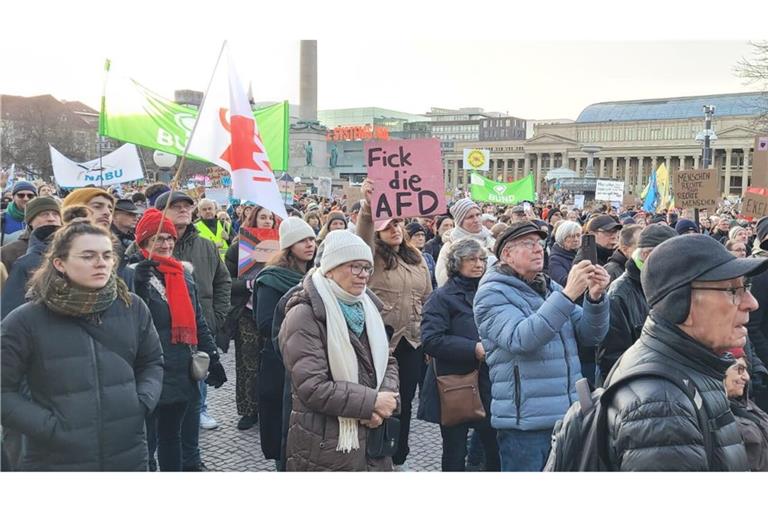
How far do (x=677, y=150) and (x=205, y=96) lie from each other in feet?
298

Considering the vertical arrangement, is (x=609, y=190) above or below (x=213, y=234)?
above

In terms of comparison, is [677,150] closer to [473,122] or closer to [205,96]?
[473,122]

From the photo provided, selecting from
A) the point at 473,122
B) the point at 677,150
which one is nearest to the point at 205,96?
the point at 677,150

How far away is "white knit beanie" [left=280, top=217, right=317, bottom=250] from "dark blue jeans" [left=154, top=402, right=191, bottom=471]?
4.22ft

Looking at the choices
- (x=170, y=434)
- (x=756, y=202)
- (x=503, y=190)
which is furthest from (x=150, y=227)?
(x=503, y=190)

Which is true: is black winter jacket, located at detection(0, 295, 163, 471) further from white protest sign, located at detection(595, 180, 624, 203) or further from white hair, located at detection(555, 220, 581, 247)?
white protest sign, located at detection(595, 180, 624, 203)

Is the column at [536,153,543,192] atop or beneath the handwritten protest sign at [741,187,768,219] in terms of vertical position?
atop

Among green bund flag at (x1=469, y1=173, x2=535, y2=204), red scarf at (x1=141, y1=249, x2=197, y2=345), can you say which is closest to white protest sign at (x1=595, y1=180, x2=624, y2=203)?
green bund flag at (x1=469, y1=173, x2=535, y2=204)

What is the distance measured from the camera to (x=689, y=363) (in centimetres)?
196

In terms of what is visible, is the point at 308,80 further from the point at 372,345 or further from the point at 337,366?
the point at 337,366

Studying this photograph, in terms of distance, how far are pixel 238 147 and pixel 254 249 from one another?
1629 mm

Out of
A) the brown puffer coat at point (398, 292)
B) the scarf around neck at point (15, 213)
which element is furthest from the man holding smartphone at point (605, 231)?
the scarf around neck at point (15, 213)

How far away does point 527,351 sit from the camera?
11.4 feet

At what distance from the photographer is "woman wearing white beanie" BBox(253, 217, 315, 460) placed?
477 centimetres
